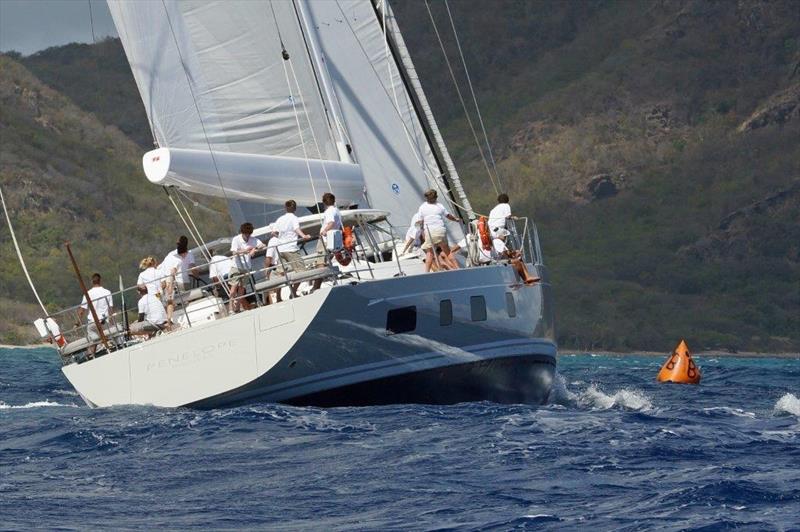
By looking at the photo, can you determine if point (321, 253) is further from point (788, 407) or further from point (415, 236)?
point (788, 407)

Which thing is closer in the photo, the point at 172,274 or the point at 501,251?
the point at 172,274

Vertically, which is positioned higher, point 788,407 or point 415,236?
point 415,236

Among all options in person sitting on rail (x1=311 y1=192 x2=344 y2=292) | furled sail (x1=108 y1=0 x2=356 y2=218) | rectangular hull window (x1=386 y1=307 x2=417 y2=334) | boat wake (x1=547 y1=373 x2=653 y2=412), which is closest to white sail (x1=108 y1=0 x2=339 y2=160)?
furled sail (x1=108 y1=0 x2=356 y2=218)

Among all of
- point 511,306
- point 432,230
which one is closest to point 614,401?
point 511,306

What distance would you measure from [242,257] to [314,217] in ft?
4.51

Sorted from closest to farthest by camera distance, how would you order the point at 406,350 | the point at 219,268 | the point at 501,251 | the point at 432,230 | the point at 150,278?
the point at 406,350, the point at 219,268, the point at 432,230, the point at 150,278, the point at 501,251

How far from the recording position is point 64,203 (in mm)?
84000

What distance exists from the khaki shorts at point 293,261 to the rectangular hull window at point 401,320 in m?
1.18

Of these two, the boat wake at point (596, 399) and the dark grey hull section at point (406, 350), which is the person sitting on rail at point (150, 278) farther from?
the boat wake at point (596, 399)

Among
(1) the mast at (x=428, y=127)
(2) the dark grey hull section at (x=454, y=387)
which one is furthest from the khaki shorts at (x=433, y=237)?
(1) the mast at (x=428, y=127)

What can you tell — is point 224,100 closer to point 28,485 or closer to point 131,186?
point 28,485

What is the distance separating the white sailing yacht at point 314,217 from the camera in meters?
18.8

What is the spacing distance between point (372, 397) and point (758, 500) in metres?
6.65

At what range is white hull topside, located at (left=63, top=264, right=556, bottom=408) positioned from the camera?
1853 cm
